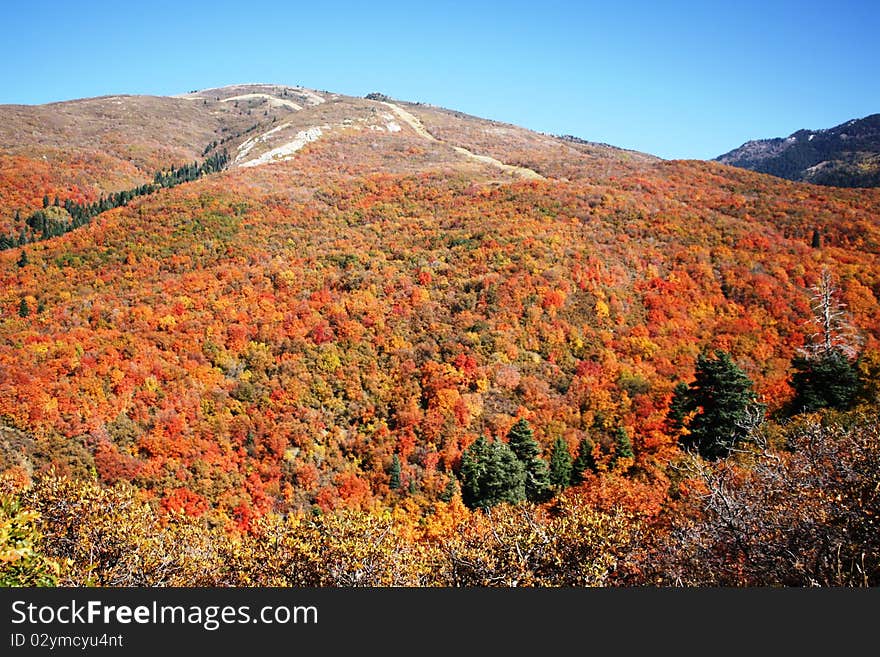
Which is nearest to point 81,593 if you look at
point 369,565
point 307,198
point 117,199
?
point 369,565

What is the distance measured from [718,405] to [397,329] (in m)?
33.9

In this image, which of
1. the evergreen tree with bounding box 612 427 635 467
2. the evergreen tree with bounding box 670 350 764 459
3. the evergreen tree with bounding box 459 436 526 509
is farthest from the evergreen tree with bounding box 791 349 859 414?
the evergreen tree with bounding box 459 436 526 509

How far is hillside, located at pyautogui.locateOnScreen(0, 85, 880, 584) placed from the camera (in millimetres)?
42500

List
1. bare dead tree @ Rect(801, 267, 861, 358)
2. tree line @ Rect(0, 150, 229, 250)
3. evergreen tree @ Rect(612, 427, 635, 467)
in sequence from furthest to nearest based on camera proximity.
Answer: tree line @ Rect(0, 150, 229, 250) → evergreen tree @ Rect(612, 427, 635, 467) → bare dead tree @ Rect(801, 267, 861, 358)

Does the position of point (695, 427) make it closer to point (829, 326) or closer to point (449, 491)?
point (829, 326)

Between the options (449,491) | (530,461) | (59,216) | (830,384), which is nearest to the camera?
(830,384)

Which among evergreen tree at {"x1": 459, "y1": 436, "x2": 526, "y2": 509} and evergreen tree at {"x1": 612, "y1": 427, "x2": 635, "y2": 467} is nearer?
evergreen tree at {"x1": 459, "y1": 436, "x2": 526, "y2": 509}

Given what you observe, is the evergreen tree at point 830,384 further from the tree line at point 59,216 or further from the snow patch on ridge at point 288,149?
the snow patch on ridge at point 288,149

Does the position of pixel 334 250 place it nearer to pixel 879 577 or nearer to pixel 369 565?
pixel 369 565

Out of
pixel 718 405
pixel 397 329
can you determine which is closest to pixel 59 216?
pixel 397 329

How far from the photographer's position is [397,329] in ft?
201

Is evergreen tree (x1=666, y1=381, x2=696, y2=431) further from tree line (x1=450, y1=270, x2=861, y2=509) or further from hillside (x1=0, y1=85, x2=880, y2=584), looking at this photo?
hillside (x1=0, y1=85, x2=880, y2=584)

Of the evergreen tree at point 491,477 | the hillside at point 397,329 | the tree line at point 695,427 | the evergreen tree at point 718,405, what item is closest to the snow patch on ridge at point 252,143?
the hillside at point 397,329

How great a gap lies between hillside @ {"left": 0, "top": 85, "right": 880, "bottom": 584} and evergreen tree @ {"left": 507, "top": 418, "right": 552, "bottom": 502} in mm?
2643
